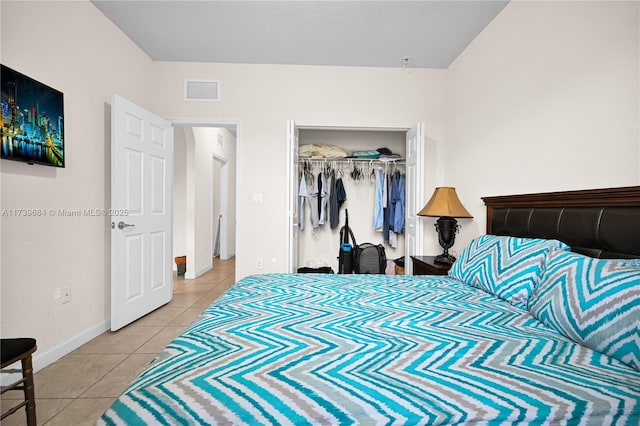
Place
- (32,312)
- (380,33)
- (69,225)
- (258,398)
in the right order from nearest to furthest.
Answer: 1. (258,398)
2. (32,312)
3. (69,225)
4. (380,33)

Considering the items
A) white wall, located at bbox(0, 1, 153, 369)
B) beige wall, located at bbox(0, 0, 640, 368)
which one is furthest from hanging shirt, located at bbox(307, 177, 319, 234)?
white wall, located at bbox(0, 1, 153, 369)

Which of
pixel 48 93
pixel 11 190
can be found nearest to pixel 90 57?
pixel 48 93

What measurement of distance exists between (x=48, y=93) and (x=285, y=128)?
1.99 meters

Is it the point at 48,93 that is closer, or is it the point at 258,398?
the point at 258,398

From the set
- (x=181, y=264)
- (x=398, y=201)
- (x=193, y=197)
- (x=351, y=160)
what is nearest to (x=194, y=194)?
(x=193, y=197)

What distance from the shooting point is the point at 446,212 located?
2.62 meters

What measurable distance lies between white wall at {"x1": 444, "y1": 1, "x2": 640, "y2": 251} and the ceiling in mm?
332

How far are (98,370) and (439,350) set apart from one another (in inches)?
83.5

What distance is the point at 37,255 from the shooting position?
6.29ft

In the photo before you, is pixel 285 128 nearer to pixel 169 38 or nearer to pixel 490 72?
pixel 169 38

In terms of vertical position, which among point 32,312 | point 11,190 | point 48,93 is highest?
point 48,93

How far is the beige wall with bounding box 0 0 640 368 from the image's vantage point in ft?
5.25

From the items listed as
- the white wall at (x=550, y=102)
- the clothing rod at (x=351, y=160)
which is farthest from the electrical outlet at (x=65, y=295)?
the white wall at (x=550, y=102)

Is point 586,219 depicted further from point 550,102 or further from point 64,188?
point 64,188
